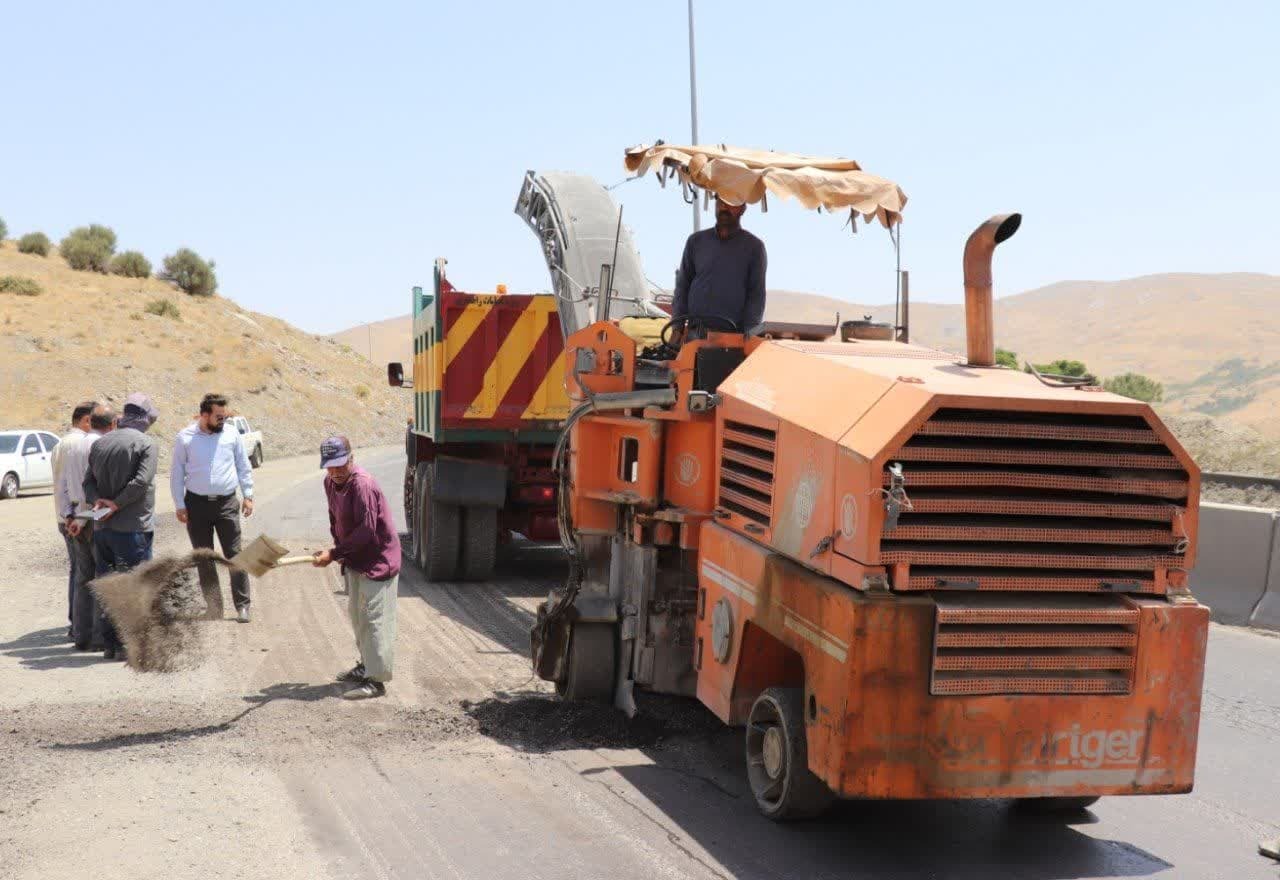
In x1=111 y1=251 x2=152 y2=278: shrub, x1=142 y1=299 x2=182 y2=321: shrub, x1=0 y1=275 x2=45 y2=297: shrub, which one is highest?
x1=111 y1=251 x2=152 y2=278: shrub

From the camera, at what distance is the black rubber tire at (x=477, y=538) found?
12188 millimetres

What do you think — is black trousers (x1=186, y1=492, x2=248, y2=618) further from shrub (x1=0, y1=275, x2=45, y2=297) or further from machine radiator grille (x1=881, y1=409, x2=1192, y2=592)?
shrub (x1=0, y1=275, x2=45, y2=297)

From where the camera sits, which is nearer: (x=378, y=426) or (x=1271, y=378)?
(x=378, y=426)

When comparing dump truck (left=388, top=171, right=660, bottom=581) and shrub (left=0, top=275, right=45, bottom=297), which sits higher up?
shrub (left=0, top=275, right=45, bottom=297)

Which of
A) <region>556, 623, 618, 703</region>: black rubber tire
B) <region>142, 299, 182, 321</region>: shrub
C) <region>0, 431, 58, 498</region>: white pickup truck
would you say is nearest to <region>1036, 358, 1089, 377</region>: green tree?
<region>556, 623, 618, 703</region>: black rubber tire

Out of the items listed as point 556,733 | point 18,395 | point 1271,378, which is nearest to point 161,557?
point 556,733

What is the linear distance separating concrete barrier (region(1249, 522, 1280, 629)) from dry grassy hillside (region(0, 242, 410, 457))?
1248 inches

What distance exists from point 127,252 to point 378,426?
17.5 m

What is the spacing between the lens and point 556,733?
23.1ft

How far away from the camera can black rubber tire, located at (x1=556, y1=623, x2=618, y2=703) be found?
7.34m

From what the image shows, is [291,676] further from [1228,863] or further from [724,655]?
[1228,863]

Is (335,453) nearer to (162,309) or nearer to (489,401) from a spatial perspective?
(489,401)

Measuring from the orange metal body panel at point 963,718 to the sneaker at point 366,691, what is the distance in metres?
3.48

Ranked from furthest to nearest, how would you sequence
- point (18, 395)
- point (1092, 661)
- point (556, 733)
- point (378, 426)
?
point (378, 426)
point (18, 395)
point (556, 733)
point (1092, 661)
